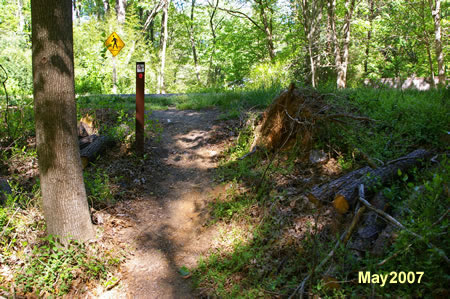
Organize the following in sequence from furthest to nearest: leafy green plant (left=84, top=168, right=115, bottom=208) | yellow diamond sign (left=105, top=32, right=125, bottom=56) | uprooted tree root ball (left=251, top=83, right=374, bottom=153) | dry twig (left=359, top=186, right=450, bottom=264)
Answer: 1. yellow diamond sign (left=105, top=32, right=125, bottom=56)
2. uprooted tree root ball (left=251, top=83, right=374, bottom=153)
3. leafy green plant (left=84, top=168, right=115, bottom=208)
4. dry twig (left=359, top=186, right=450, bottom=264)

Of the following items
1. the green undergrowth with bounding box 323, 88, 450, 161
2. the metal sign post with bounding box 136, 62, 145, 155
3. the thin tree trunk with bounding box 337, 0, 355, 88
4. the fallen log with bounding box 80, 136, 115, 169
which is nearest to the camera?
the green undergrowth with bounding box 323, 88, 450, 161

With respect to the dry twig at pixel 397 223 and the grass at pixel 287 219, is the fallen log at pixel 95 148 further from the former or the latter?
the dry twig at pixel 397 223

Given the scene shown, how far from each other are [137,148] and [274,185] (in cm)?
302

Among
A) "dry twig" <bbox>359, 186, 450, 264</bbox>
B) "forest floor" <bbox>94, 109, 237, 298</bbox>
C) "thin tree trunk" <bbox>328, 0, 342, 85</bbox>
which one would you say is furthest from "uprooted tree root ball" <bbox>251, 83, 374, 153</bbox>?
"thin tree trunk" <bbox>328, 0, 342, 85</bbox>

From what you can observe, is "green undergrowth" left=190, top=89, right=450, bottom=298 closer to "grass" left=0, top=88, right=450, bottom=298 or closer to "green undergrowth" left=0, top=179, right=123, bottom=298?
"grass" left=0, top=88, right=450, bottom=298

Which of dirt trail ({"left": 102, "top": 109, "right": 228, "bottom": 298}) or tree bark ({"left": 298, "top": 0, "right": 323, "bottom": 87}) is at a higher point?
tree bark ({"left": 298, "top": 0, "right": 323, "bottom": 87})

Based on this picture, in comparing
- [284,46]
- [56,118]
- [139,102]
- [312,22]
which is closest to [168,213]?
[56,118]

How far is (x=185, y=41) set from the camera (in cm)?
3034

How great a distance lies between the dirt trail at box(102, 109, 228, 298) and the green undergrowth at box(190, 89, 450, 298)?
11.0 inches

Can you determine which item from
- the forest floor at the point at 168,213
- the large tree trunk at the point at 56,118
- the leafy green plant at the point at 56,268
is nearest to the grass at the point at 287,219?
the leafy green plant at the point at 56,268

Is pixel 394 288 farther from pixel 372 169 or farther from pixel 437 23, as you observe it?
pixel 437 23

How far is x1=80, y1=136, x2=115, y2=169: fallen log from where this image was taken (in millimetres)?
5434

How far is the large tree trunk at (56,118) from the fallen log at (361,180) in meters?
2.99

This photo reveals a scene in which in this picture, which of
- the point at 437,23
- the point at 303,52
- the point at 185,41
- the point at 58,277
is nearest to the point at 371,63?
the point at 437,23
